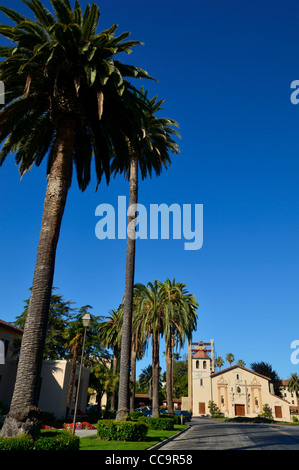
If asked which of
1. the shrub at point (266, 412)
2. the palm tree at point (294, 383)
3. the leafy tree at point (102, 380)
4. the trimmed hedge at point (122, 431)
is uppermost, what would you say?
the palm tree at point (294, 383)

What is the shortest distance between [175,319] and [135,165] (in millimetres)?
17598

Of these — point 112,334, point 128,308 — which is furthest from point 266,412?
point 128,308

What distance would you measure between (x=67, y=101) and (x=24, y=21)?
2848 mm

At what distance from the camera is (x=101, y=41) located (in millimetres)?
13344

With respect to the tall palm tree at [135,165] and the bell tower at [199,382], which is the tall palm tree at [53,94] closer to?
the tall palm tree at [135,165]

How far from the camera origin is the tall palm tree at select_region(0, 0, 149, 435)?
11492 mm

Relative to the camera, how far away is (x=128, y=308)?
2086 cm

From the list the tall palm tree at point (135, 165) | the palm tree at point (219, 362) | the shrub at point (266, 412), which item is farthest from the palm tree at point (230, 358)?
the tall palm tree at point (135, 165)

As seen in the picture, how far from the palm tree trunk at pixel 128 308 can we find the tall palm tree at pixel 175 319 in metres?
10.8

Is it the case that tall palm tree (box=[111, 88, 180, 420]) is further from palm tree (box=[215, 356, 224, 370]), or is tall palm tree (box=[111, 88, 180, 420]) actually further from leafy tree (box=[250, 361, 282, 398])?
palm tree (box=[215, 356, 224, 370])

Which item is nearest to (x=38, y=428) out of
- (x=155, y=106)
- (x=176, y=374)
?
(x=155, y=106)

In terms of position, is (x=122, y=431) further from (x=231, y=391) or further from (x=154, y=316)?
(x=231, y=391)

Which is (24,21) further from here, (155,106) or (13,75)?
(155,106)

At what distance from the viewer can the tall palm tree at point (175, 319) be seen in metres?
33.1
